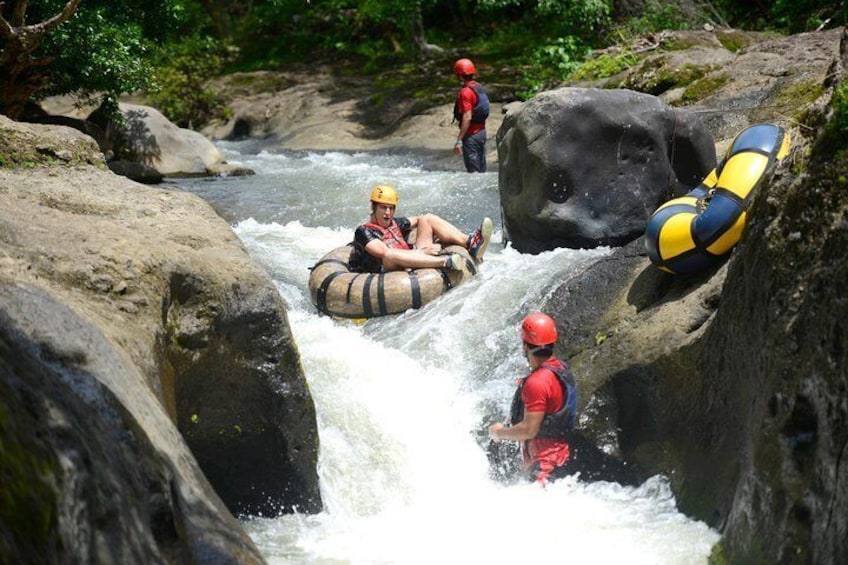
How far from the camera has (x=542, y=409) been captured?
6.55 m

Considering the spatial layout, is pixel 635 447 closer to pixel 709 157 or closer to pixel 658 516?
pixel 658 516

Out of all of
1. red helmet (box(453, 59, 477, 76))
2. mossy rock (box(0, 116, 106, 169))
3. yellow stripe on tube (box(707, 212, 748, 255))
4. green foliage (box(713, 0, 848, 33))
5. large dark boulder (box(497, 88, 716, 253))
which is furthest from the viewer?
green foliage (box(713, 0, 848, 33))

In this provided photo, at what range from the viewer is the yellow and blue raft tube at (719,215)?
6.98 meters

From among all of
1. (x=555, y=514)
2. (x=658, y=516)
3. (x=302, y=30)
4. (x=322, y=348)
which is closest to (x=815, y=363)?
(x=658, y=516)

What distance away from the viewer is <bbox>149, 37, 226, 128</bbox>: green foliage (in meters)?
24.2

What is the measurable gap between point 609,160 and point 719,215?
2.48m

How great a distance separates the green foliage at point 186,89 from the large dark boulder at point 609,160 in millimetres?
15935

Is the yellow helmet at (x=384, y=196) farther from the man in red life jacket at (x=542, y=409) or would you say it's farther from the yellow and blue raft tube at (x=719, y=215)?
the man in red life jacket at (x=542, y=409)

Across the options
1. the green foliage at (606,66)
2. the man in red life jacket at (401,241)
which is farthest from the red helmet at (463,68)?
the man in red life jacket at (401,241)

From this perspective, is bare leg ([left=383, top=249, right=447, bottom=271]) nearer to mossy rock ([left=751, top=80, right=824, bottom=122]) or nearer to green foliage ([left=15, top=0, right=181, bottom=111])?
mossy rock ([left=751, top=80, right=824, bottom=122])

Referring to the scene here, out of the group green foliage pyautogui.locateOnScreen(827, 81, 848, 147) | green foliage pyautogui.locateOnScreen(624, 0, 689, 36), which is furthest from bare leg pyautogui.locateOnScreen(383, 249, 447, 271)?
green foliage pyautogui.locateOnScreen(624, 0, 689, 36)

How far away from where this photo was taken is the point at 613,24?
1936cm

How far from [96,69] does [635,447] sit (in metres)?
9.27

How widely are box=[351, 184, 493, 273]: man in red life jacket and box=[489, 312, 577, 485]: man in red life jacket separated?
10.6 ft
